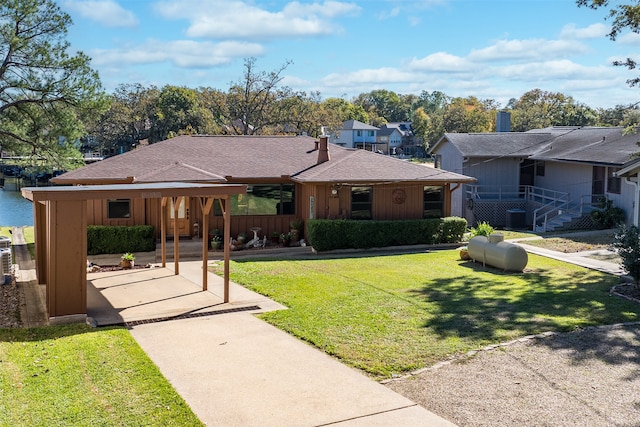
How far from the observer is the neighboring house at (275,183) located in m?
20.1

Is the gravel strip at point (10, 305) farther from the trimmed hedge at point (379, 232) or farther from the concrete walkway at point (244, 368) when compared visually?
the trimmed hedge at point (379, 232)

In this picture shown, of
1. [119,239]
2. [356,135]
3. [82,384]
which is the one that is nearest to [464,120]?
[356,135]

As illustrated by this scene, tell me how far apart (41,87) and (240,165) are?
7.88 m

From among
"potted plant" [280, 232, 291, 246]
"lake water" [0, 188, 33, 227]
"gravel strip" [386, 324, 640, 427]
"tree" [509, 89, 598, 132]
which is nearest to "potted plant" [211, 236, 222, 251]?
"potted plant" [280, 232, 291, 246]

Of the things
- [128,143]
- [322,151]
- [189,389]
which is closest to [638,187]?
[322,151]

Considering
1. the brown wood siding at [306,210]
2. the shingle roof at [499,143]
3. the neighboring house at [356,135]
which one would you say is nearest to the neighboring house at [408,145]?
the neighboring house at [356,135]

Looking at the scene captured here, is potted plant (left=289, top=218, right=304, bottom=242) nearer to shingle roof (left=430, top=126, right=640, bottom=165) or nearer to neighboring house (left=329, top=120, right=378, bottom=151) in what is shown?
shingle roof (left=430, top=126, right=640, bottom=165)

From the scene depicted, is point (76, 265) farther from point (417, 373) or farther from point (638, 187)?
point (638, 187)

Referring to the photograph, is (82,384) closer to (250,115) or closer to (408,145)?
(250,115)

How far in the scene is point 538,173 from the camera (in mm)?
30938

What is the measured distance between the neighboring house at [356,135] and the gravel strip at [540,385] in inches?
3431

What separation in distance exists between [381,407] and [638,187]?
1466cm

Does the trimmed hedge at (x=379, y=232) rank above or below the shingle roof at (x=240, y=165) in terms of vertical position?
below

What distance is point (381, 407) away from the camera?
735 cm
